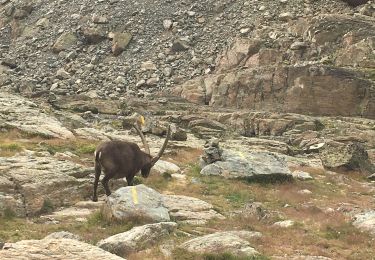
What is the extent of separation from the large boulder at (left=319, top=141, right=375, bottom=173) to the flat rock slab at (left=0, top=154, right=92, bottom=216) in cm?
1726

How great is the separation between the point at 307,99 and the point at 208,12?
87.4ft

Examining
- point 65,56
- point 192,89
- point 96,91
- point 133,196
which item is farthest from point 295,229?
point 65,56

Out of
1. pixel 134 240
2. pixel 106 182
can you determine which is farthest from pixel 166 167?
pixel 134 240

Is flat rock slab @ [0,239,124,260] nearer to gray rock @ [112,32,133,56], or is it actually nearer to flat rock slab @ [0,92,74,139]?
A: flat rock slab @ [0,92,74,139]

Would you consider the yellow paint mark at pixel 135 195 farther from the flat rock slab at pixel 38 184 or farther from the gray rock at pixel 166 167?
the gray rock at pixel 166 167

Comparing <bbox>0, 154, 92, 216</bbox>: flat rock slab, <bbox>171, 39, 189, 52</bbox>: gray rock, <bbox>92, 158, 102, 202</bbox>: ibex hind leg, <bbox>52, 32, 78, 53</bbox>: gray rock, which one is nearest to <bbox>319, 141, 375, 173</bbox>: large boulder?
<bbox>0, 154, 92, 216</bbox>: flat rock slab

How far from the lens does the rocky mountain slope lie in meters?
16.2

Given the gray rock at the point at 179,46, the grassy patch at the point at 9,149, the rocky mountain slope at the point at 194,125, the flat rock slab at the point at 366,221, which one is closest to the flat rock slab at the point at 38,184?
the rocky mountain slope at the point at 194,125

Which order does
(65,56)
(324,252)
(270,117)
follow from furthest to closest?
1. (65,56)
2. (270,117)
3. (324,252)

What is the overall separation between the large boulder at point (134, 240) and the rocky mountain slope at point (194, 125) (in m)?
0.03

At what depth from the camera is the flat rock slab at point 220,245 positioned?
1386 centimetres

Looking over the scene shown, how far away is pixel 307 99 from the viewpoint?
53375 millimetres

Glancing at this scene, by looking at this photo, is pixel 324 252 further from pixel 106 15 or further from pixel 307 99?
pixel 106 15

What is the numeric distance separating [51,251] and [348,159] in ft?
83.4
